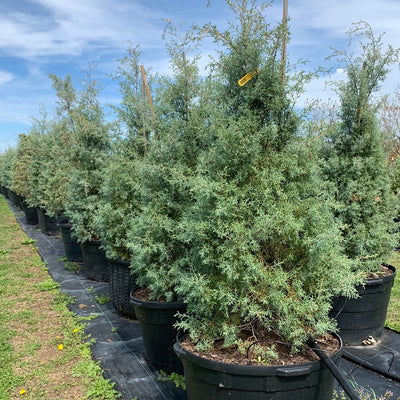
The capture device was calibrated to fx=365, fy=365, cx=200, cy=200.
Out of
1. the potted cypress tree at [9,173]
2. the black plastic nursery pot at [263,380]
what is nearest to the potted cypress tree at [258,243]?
the black plastic nursery pot at [263,380]

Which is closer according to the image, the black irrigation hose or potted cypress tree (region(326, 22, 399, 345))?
the black irrigation hose

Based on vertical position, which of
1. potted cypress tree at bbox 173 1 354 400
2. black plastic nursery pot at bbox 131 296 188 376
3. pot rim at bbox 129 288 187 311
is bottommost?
black plastic nursery pot at bbox 131 296 188 376

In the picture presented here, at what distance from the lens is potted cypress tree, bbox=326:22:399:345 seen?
12.4ft

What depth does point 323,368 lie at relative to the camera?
2055 mm

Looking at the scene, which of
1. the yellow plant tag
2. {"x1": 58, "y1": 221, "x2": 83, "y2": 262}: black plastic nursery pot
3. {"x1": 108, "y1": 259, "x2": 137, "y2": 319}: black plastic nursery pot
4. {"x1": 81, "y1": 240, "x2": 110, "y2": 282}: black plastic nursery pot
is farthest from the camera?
{"x1": 58, "y1": 221, "x2": 83, "y2": 262}: black plastic nursery pot

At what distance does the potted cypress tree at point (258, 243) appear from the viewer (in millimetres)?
2193

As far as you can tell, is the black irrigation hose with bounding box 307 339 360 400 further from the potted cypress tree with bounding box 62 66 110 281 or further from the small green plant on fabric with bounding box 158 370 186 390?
the potted cypress tree with bounding box 62 66 110 281

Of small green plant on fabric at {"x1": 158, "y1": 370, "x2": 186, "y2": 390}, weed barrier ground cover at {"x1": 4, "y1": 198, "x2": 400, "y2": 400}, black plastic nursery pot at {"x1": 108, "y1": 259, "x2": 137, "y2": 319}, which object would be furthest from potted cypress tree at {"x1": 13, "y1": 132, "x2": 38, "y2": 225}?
small green plant on fabric at {"x1": 158, "y1": 370, "x2": 186, "y2": 390}

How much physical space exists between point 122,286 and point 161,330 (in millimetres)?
1427

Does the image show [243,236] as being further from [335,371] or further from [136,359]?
[136,359]

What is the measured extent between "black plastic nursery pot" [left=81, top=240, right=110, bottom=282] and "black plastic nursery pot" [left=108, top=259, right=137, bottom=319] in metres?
1.23

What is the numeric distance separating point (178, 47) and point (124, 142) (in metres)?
1.60

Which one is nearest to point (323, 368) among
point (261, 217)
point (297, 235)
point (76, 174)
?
point (297, 235)

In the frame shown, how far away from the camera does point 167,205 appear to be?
3475mm
